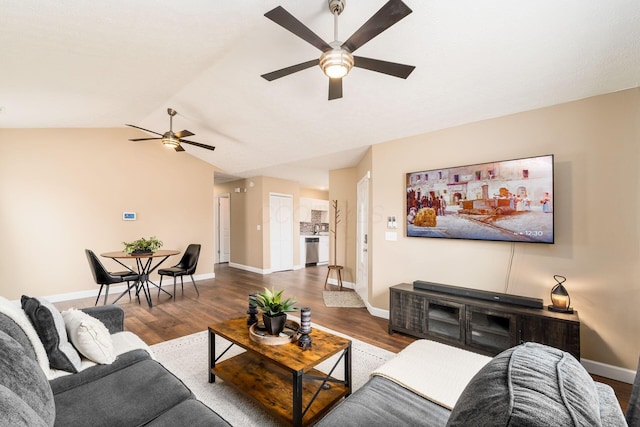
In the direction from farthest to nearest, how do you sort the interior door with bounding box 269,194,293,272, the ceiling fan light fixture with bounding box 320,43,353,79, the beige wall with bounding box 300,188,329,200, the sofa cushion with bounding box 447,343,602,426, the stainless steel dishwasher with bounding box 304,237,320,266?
1. the beige wall with bounding box 300,188,329,200
2. the stainless steel dishwasher with bounding box 304,237,320,266
3. the interior door with bounding box 269,194,293,272
4. the ceiling fan light fixture with bounding box 320,43,353,79
5. the sofa cushion with bounding box 447,343,602,426

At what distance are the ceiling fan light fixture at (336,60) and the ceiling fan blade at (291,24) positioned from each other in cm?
5

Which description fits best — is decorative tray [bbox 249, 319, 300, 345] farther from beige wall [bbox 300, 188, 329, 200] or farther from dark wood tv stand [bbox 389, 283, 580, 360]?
beige wall [bbox 300, 188, 329, 200]

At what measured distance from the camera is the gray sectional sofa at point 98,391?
3.25ft

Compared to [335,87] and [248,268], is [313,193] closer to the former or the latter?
[248,268]

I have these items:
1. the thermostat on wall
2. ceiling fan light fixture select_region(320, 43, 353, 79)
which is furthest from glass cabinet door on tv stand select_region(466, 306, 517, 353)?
the thermostat on wall

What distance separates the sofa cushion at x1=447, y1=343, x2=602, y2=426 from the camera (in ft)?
1.82

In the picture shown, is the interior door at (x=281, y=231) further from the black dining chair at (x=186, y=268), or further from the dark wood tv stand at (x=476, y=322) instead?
the dark wood tv stand at (x=476, y=322)

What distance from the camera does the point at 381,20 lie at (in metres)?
1.52

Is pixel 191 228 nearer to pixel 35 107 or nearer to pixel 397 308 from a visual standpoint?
pixel 35 107

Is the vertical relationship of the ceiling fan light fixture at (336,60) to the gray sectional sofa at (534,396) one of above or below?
above

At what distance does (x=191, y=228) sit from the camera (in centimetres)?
600

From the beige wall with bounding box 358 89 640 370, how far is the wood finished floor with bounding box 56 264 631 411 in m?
0.59

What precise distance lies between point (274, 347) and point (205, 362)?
1.12 metres

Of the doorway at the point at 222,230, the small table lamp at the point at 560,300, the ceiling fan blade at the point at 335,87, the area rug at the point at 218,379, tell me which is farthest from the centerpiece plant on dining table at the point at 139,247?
the small table lamp at the point at 560,300
